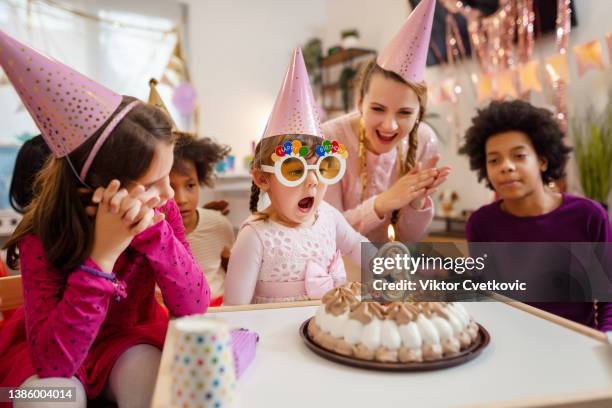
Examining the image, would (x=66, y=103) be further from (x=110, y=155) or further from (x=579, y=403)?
(x=579, y=403)

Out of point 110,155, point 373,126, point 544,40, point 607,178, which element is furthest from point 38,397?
point 544,40

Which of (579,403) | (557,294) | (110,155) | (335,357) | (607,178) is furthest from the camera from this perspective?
(607,178)

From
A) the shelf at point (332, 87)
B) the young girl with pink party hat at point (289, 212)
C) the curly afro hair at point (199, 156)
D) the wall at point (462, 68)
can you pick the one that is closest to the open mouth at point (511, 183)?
the young girl with pink party hat at point (289, 212)

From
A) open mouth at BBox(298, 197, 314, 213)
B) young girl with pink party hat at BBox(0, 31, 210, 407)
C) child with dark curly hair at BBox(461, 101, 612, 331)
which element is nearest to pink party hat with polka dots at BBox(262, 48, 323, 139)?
open mouth at BBox(298, 197, 314, 213)

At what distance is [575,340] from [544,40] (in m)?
2.60

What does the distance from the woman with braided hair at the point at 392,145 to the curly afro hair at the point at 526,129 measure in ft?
0.67

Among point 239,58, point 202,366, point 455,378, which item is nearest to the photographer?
point 202,366

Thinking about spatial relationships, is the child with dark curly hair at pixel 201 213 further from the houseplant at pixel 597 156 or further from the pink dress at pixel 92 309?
the houseplant at pixel 597 156

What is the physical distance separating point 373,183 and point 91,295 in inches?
46.4

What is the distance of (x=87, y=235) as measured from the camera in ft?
2.91

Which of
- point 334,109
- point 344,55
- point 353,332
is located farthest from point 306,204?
point 334,109

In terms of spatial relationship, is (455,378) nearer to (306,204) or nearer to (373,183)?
(306,204)

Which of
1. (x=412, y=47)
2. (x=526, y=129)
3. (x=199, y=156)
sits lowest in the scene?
(x=199, y=156)

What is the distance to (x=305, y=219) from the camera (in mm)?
1275
